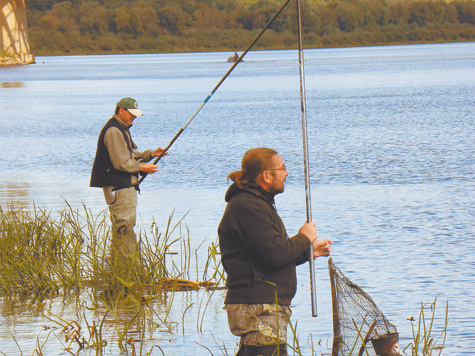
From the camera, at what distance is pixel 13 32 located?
78.1 meters

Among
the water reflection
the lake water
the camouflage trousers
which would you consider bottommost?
the lake water

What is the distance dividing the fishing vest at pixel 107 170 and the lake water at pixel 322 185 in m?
1.03

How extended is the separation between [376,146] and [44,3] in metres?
153

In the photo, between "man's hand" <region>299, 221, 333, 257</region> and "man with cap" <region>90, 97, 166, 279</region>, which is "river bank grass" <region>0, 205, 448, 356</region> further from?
"man's hand" <region>299, 221, 333, 257</region>

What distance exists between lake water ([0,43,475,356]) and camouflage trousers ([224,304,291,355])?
6.34 feet

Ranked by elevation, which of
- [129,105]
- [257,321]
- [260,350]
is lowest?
[260,350]

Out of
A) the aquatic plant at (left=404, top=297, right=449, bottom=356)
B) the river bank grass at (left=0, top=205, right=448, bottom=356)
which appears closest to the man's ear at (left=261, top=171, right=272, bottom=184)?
the aquatic plant at (left=404, top=297, right=449, bottom=356)

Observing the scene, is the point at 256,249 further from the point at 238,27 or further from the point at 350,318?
the point at 238,27

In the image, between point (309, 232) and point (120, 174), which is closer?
point (309, 232)

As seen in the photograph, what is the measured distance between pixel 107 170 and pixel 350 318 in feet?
8.90

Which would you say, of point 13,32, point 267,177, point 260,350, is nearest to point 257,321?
point 260,350

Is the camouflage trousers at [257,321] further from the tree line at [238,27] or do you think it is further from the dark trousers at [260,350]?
the tree line at [238,27]

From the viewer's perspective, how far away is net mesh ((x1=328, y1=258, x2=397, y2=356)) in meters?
4.25

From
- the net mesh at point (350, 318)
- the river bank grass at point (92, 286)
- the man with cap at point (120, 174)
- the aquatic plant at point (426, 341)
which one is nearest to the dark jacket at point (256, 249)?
the net mesh at point (350, 318)
